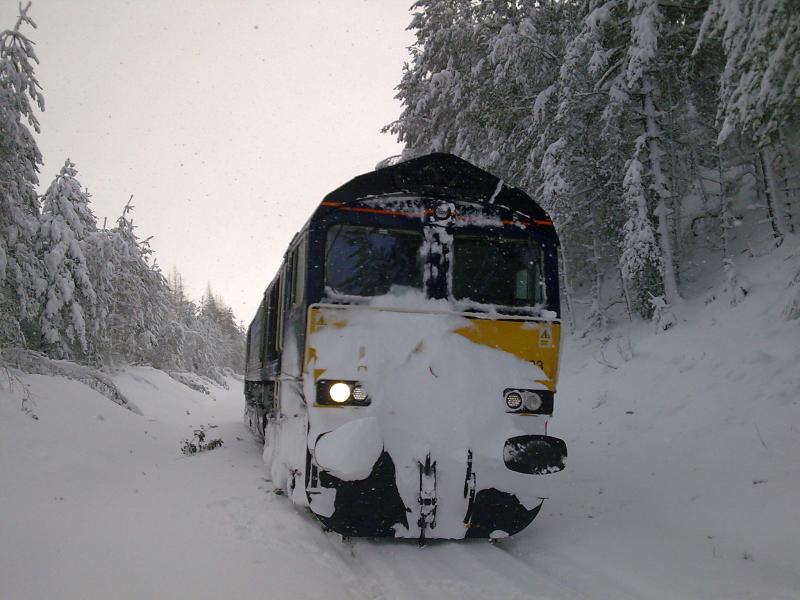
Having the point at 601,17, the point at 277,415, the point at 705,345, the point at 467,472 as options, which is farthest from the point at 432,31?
the point at 467,472

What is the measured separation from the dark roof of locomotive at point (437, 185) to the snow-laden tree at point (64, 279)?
1544cm

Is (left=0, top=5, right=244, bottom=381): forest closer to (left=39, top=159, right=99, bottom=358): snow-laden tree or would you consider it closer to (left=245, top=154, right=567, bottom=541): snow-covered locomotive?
(left=39, top=159, right=99, bottom=358): snow-laden tree

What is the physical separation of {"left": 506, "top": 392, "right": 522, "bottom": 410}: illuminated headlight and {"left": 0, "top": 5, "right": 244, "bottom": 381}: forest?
1045cm

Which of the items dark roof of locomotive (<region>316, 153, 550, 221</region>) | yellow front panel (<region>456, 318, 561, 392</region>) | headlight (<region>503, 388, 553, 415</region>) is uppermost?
dark roof of locomotive (<region>316, 153, 550, 221</region>)

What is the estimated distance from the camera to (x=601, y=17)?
11.9m

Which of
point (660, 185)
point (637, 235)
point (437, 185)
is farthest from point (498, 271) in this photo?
point (660, 185)

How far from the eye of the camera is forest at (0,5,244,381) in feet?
42.7

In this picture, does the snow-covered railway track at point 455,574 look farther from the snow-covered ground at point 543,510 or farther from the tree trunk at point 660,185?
the tree trunk at point 660,185

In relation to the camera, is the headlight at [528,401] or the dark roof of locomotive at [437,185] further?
the dark roof of locomotive at [437,185]

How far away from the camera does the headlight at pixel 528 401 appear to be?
16.1 ft

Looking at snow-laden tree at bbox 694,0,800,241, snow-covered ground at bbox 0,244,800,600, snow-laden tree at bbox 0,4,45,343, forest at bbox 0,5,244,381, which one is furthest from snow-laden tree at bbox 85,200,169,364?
snow-laden tree at bbox 694,0,800,241

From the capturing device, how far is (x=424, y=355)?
4.79m

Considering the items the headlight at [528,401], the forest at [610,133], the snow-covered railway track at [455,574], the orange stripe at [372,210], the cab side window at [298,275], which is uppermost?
the forest at [610,133]

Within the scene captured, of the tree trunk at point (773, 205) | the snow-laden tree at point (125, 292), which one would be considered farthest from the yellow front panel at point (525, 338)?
the snow-laden tree at point (125, 292)
